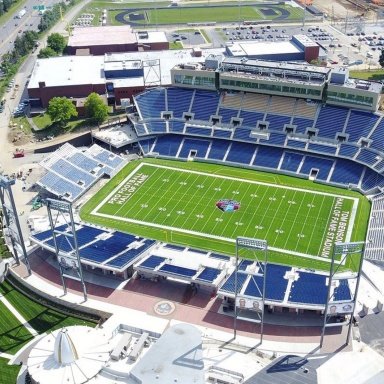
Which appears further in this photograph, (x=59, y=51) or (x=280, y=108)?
(x=59, y=51)

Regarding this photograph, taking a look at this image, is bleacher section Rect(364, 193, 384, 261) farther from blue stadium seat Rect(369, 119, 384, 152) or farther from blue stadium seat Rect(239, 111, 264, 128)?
blue stadium seat Rect(239, 111, 264, 128)

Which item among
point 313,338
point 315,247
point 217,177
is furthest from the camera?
point 217,177

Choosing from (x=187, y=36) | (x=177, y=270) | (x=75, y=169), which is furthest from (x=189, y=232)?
(x=187, y=36)

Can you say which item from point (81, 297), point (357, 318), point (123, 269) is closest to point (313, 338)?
point (357, 318)

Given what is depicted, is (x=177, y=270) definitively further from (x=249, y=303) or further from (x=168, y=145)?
(x=168, y=145)

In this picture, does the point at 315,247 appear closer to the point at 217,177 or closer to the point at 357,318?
the point at 357,318

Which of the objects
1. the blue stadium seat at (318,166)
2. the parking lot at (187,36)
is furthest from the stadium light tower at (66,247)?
the parking lot at (187,36)

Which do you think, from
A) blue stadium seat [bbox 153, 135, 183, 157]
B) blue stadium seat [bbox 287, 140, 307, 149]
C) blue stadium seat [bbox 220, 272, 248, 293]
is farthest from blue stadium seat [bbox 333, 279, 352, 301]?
blue stadium seat [bbox 153, 135, 183, 157]

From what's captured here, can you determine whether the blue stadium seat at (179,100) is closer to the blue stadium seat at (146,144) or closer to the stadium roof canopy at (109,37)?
the blue stadium seat at (146,144)
